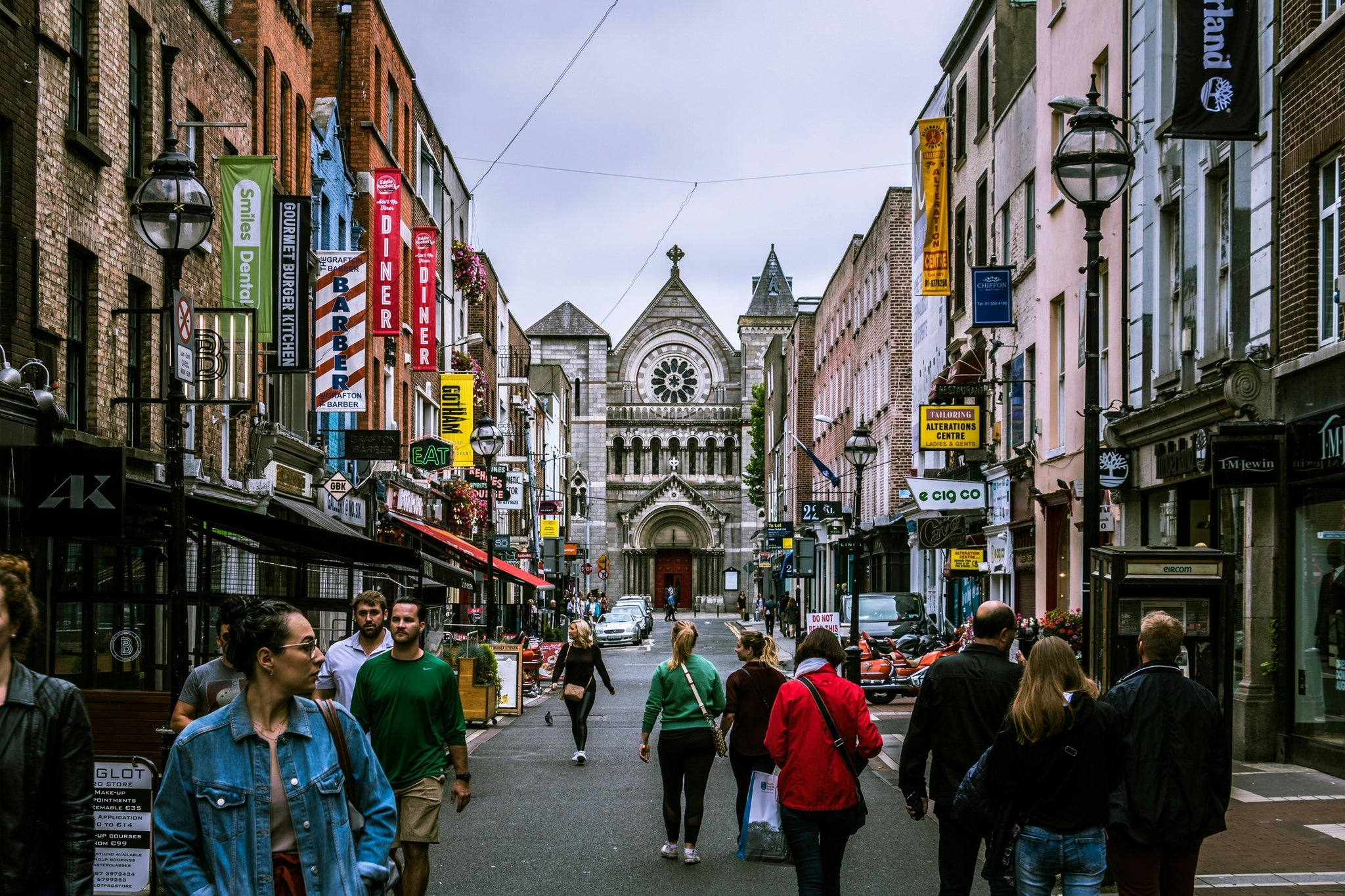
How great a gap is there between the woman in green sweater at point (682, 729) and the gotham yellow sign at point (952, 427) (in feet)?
63.1

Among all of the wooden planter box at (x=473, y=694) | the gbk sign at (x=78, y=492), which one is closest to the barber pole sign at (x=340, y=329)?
the wooden planter box at (x=473, y=694)

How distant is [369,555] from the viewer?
1495cm

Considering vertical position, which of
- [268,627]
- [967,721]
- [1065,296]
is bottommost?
[967,721]

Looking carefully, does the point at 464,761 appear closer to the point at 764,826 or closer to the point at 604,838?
the point at 764,826

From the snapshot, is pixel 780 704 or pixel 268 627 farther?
pixel 780 704

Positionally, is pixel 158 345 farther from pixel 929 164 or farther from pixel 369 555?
pixel 929 164

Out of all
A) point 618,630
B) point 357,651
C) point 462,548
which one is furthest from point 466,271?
point 357,651

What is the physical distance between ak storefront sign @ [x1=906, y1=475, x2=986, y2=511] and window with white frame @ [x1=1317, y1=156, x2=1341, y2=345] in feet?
54.6

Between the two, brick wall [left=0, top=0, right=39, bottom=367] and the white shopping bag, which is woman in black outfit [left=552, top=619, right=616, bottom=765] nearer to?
brick wall [left=0, top=0, right=39, bottom=367]

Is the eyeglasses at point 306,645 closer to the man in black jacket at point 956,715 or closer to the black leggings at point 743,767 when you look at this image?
the man in black jacket at point 956,715

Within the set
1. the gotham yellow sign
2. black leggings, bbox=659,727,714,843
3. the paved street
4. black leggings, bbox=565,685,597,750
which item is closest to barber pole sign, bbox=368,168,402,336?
the gotham yellow sign

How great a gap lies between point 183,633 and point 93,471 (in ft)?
5.21

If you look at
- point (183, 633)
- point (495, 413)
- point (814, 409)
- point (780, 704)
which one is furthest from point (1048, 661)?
point (814, 409)

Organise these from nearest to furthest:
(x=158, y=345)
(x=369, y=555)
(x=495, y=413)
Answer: (x=369, y=555)
(x=158, y=345)
(x=495, y=413)
